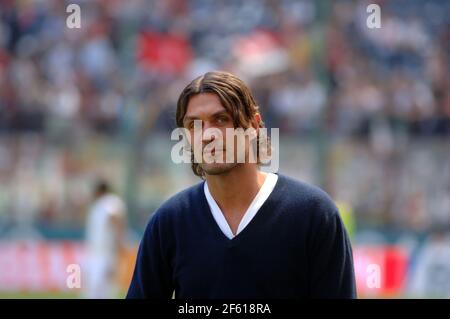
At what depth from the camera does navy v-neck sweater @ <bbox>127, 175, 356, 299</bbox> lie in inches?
153

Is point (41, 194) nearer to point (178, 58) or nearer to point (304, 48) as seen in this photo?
point (178, 58)

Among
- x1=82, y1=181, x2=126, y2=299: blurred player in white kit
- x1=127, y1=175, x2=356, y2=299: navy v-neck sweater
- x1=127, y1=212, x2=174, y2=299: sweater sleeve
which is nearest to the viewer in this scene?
x1=127, y1=175, x2=356, y2=299: navy v-neck sweater

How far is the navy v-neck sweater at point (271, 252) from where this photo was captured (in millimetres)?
3875

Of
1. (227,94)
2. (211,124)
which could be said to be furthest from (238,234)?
(227,94)

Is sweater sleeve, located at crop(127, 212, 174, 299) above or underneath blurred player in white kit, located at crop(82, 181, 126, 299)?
above

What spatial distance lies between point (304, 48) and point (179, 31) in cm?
234

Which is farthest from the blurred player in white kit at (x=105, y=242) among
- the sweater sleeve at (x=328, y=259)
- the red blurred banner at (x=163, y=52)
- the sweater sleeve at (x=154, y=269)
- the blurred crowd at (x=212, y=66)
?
the sweater sleeve at (x=328, y=259)

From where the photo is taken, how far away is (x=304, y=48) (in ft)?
58.5

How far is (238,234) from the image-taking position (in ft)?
12.9

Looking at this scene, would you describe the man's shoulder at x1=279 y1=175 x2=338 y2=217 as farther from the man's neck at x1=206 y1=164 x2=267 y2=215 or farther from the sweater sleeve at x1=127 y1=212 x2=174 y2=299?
Result: the sweater sleeve at x1=127 y1=212 x2=174 y2=299

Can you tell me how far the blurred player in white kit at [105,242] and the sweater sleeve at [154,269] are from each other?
876 centimetres

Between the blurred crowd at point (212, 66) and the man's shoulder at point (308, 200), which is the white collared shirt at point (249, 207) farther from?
the blurred crowd at point (212, 66)

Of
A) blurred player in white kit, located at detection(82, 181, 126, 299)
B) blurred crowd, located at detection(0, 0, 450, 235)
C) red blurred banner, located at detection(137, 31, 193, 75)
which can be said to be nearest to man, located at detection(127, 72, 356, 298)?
blurred player in white kit, located at detection(82, 181, 126, 299)
